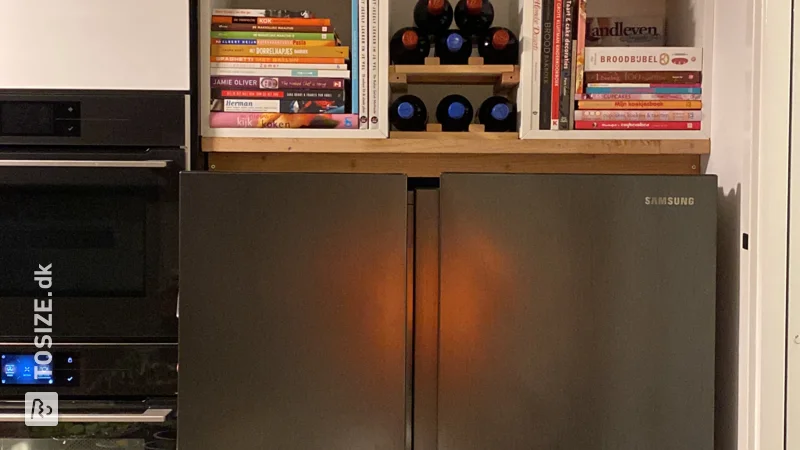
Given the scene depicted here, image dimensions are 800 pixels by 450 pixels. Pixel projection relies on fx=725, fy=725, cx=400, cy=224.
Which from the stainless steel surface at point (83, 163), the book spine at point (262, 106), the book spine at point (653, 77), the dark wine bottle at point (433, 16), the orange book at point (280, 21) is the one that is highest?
the dark wine bottle at point (433, 16)

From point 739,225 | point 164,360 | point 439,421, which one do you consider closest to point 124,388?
point 164,360

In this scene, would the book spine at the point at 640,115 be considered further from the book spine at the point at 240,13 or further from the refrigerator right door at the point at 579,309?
the book spine at the point at 240,13

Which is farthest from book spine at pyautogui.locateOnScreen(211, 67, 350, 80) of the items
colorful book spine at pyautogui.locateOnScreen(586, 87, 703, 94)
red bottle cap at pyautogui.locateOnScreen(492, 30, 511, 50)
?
colorful book spine at pyautogui.locateOnScreen(586, 87, 703, 94)

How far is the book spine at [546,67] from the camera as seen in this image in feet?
4.89

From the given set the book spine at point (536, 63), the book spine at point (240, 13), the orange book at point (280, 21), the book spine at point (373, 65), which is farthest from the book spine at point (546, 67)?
the book spine at point (240, 13)

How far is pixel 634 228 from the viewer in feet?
4.32

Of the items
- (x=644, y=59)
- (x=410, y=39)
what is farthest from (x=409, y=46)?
(x=644, y=59)

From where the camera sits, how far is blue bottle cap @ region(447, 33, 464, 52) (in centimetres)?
155

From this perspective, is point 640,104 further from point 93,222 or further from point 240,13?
point 93,222

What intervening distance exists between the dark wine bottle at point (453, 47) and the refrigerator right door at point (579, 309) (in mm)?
380

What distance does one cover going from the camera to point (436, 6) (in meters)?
1.57

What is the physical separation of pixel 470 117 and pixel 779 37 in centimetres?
63

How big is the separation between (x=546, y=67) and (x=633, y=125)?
8.5 inches

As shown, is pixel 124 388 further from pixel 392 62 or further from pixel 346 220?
pixel 392 62
